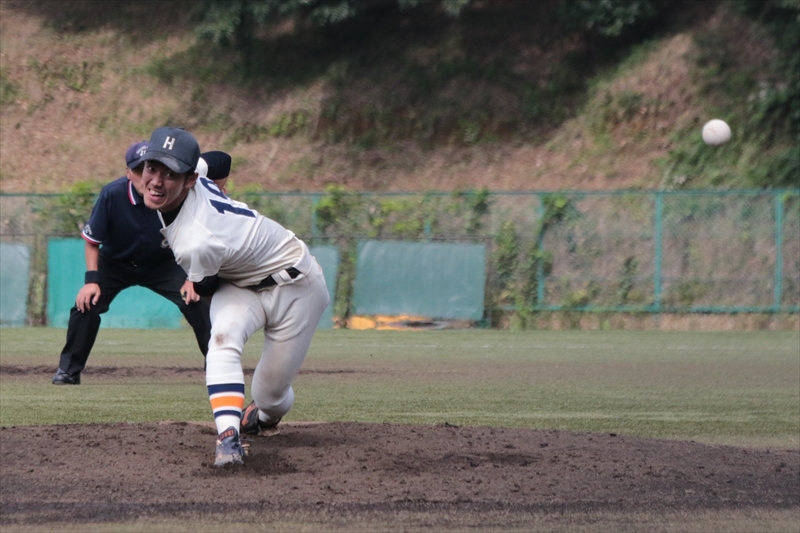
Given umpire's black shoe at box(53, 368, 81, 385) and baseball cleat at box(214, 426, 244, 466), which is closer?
baseball cleat at box(214, 426, 244, 466)

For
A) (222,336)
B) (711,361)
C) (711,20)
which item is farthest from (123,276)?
(711,20)

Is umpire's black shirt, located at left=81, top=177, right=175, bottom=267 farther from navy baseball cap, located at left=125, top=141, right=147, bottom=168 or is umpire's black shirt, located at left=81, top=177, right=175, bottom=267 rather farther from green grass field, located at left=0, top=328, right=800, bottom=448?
green grass field, located at left=0, top=328, right=800, bottom=448

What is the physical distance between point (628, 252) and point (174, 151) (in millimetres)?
15236

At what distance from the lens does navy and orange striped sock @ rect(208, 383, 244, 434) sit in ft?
17.8

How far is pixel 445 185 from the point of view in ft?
89.6

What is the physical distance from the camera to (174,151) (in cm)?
501

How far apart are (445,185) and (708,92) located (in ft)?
22.2

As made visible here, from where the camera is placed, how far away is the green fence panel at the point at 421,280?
18.5 m

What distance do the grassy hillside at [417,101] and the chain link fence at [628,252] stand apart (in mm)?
4463

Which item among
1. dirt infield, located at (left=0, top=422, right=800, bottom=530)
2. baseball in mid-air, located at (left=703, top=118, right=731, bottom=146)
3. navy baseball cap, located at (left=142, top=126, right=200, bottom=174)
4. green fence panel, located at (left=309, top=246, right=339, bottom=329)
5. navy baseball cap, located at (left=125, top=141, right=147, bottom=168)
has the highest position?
baseball in mid-air, located at (left=703, top=118, right=731, bottom=146)

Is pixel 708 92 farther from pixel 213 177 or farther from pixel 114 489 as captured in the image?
pixel 114 489

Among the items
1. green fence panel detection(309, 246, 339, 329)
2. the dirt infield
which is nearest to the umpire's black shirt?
the dirt infield

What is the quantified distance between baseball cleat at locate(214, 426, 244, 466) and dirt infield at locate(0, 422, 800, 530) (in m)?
0.05

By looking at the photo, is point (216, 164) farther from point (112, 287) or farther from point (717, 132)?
point (717, 132)
